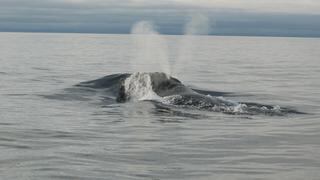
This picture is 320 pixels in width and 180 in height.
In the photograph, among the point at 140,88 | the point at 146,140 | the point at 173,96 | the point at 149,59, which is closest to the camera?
the point at 146,140

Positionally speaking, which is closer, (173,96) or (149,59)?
(173,96)

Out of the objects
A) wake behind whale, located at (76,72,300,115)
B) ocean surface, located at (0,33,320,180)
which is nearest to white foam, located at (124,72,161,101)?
wake behind whale, located at (76,72,300,115)

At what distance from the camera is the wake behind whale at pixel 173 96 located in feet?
69.9

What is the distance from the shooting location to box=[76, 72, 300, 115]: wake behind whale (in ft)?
69.9

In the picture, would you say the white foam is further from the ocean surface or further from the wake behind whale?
the ocean surface

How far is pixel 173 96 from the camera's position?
75.5ft

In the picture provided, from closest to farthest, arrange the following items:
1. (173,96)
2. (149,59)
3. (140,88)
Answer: (173,96)
(140,88)
(149,59)

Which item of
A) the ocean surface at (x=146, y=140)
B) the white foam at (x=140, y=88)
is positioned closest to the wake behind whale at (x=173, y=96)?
the white foam at (x=140, y=88)

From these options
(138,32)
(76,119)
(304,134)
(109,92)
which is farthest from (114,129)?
(138,32)

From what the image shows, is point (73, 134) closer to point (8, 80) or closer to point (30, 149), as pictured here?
point (30, 149)

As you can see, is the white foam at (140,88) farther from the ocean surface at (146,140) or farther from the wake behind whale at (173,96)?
the ocean surface at (146,140)

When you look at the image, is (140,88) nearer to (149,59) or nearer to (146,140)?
(146,140)

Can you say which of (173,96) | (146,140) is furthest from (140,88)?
(146,140)

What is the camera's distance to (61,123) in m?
17.2
